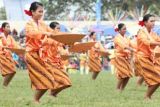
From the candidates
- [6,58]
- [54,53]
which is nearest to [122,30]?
[54,53]

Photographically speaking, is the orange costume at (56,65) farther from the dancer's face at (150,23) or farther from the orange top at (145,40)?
the dancer's face at (150,23)

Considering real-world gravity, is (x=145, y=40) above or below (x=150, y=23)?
below

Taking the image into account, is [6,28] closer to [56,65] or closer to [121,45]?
[121,45]

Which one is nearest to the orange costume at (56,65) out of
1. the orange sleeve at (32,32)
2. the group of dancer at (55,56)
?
the group of dancer at (55,56)

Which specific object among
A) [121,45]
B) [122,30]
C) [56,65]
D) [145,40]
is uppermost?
[145,40]

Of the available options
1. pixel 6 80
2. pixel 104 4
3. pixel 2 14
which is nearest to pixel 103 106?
pixel 6 80

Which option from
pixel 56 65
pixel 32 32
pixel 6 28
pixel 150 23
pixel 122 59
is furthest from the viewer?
pixel 6 28

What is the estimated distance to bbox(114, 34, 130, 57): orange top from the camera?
1373 centimetres

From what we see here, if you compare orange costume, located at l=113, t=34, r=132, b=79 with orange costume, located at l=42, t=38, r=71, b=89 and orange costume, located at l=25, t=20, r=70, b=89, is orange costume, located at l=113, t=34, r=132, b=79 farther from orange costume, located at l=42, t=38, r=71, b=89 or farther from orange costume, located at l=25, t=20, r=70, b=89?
orange costume, located at l=25, t=20, r=70, b=89

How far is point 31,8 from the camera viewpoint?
964cm

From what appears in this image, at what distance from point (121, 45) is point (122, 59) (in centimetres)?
51

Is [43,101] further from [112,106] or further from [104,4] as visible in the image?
[104,4]

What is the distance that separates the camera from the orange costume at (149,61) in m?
10.7

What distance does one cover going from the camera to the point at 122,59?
14164 millimetres
